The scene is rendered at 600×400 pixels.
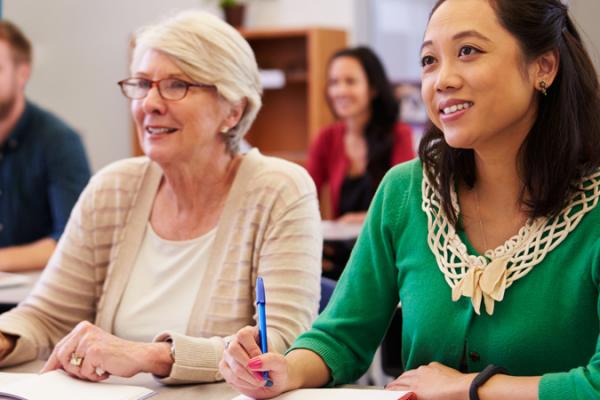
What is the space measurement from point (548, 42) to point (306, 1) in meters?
5.46

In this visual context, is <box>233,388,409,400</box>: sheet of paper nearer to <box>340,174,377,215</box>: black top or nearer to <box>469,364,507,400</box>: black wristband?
<box>469,364,507,400</box>: black wristband

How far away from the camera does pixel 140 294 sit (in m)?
2.15

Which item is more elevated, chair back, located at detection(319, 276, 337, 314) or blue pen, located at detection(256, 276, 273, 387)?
blue pen, located at detection(256, 276, 273, 387)

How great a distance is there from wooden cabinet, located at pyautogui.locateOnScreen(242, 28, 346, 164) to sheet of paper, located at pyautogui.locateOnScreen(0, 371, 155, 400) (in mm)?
5001

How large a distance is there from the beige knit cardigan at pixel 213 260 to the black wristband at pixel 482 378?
0.56m

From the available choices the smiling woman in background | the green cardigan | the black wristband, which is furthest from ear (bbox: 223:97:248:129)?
the smiling woman in background

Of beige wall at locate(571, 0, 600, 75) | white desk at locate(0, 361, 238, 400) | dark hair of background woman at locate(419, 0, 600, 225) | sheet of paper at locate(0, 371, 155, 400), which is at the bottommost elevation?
white desk at locate(0, 361, 238, 400)

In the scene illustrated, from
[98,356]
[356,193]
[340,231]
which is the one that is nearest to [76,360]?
[98,356]

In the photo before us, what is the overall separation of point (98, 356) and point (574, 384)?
824 mm

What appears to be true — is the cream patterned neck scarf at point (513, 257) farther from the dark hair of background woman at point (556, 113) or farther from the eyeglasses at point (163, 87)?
the eyeglasses at point (163, 87)

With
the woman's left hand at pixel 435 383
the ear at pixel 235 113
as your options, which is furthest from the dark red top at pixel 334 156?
the woman's left hand at pixel 435 383

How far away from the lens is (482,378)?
1.43 meters

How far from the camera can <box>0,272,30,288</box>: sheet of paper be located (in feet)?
8.65

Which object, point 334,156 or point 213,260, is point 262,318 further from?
point 334,156
